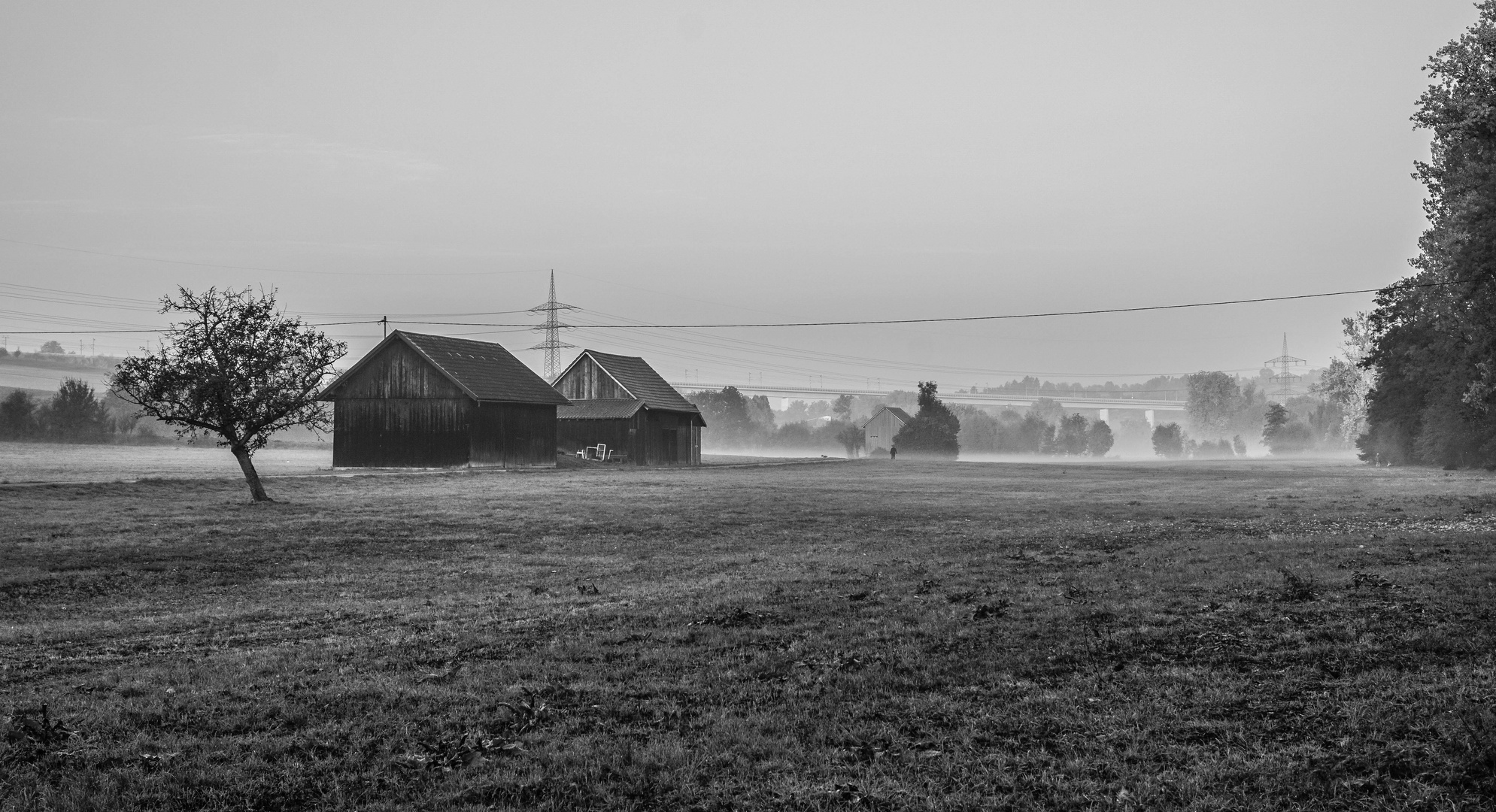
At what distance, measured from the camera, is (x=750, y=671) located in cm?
1023

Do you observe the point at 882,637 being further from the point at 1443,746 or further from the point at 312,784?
the point at 312,784

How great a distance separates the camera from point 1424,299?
49844 millimetres

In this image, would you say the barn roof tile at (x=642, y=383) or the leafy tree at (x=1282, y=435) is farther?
the leafy tree at (x=1282, y=435)

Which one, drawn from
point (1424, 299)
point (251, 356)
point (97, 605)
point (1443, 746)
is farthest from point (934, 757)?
point (1424, 299)

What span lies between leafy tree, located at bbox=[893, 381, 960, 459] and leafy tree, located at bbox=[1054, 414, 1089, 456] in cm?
5880

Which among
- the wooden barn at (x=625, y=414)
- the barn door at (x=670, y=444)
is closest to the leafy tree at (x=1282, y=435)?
the wooden barn at (x=625, y=414)

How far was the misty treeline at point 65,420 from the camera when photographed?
81.8m

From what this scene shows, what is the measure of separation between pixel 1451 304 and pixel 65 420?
94.3 meters

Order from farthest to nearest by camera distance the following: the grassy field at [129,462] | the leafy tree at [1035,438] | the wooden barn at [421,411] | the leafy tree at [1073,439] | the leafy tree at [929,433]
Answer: the leafy tree at [1035,438] < the leafy tree at [1073,439] < the leafy tree at [929,433] < the wooden barn at [421,411] < the grassy field at [129,462]

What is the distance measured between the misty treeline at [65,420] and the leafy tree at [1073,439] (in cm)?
12066

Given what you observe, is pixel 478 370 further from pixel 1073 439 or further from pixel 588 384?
pixel 1073 439

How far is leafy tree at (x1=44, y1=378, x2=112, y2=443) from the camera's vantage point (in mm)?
83312

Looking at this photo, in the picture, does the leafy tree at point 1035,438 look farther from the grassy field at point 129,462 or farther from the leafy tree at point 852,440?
the grassy field at point 129,462

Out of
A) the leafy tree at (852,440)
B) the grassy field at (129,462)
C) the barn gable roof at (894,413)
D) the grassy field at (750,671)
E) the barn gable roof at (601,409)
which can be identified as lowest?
the grassy field at (750,671)
